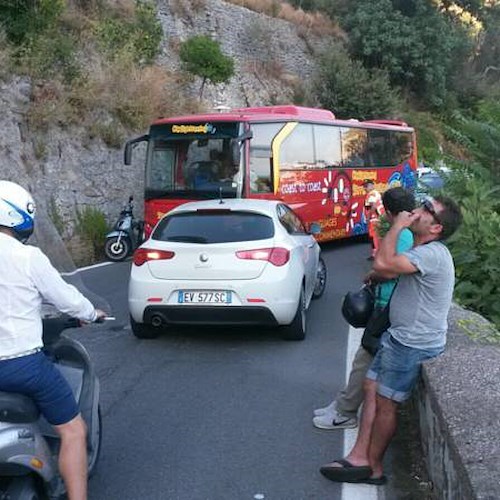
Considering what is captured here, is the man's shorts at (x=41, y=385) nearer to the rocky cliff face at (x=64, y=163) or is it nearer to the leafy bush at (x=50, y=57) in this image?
the rocky cliff face at (x=64, y=163)

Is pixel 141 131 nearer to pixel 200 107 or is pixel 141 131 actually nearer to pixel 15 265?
pixel 200 107

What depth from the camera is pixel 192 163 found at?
537 inches

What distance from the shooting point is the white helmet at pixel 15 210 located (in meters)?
3.33

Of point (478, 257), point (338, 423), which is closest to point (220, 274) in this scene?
point (338, 423)

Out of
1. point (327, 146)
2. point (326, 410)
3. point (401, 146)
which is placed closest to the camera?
point (326, 410)

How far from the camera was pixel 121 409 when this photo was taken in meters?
5.80

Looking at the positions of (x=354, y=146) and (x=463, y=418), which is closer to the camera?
(x=463, y=418)

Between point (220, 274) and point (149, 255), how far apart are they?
2.66ft

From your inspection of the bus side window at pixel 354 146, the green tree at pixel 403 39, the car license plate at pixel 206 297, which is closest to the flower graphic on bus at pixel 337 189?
the bus side window at pixel 354 146

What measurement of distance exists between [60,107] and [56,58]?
6.18ft

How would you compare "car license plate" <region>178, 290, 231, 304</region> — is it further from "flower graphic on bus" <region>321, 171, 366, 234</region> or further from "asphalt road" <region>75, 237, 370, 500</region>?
"flower graphic on bus" <region>321, 171, 366, 234</region>

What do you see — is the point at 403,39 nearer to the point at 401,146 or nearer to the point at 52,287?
the point at 401,146

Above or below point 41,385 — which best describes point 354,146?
below

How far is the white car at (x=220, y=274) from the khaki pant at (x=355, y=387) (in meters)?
2.23
